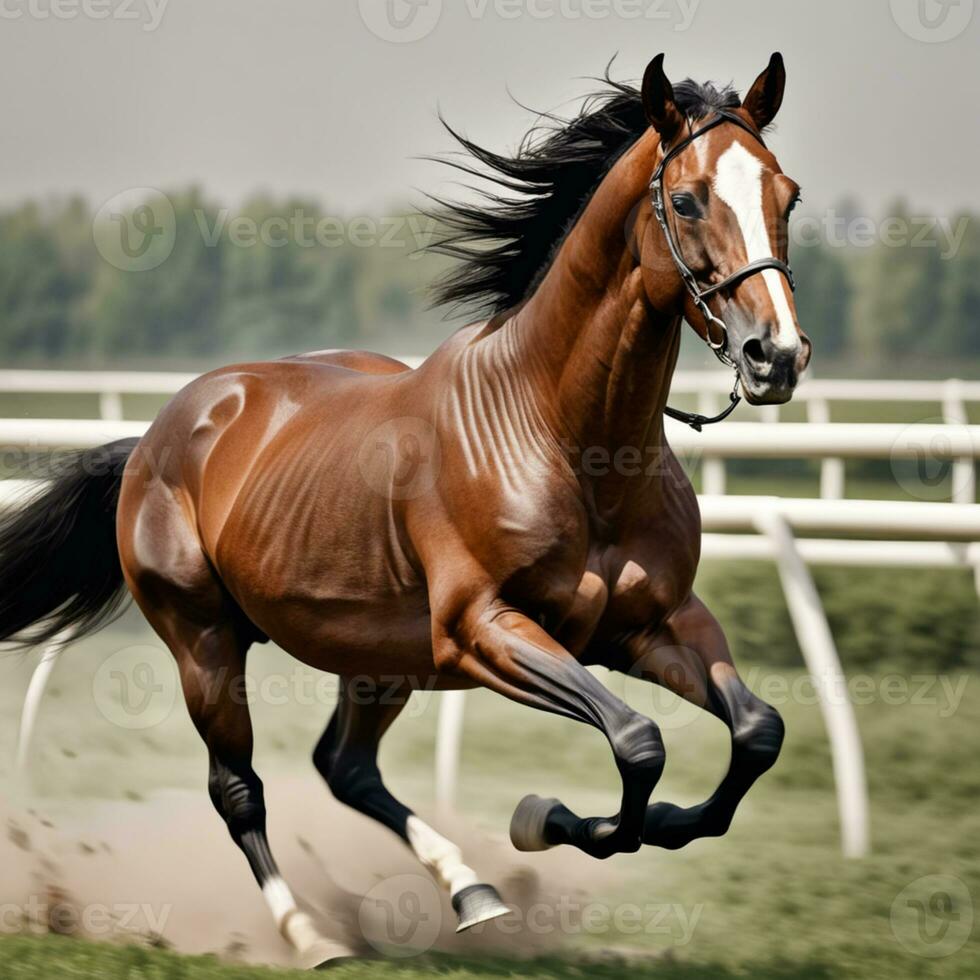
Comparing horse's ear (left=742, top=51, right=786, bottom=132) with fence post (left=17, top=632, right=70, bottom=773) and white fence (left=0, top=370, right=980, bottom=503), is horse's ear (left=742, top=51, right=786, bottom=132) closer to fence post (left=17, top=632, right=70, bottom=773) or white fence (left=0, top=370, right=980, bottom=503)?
fence post (left=17, top=632, right=70, bottom=773)

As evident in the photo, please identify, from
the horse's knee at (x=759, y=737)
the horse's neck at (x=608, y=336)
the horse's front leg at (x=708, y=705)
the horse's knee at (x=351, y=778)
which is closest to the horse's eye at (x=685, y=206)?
the horse's neck at (x=608, y=336)

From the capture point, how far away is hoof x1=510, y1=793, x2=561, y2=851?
3.37 meters

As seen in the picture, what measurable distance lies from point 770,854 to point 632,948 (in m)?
0.74

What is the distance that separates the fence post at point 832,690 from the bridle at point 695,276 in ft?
4.53

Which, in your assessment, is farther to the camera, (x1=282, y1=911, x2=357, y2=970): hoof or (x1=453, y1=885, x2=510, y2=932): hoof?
(x1=282, y1=911, x2=357, y2=970): hoof

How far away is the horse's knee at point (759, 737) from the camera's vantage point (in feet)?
10.4

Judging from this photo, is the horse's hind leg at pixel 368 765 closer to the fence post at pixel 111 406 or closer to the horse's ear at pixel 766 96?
the horse's ear at pixel 766 96

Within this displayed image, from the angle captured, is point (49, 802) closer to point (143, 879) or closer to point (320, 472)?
point (143, 879)

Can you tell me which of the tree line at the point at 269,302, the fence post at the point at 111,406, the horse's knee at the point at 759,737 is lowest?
the tree line at the point at 269,302

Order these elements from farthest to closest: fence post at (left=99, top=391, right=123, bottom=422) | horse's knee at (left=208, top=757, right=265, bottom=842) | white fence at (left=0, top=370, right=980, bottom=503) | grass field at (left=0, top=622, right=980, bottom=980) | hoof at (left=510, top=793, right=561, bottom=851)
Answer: fence post at (left=99, top=391, right=123, bottom=422), white fence at (left=0, top=370, right=980, bottom=503), horse's knee at (left=208, top=757, right=265, bottom=842), grass field at (left=0, top=622, right=980, bottom=980), hoof at (left=510, top=793, right=561, bottom=851)

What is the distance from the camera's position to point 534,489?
3.22 metres

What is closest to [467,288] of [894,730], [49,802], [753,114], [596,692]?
[753,114]

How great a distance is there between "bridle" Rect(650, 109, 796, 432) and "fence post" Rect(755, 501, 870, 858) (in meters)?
1.38

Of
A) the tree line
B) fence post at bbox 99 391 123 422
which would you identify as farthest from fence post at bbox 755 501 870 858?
the tree line
